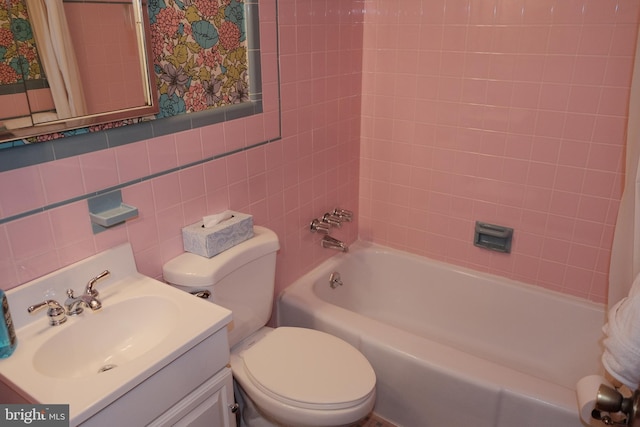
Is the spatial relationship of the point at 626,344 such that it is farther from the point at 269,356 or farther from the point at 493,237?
the point at 493,237

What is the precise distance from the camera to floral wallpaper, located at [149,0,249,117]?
145 cm

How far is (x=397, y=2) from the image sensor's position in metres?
2.16

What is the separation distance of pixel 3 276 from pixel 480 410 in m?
1.47

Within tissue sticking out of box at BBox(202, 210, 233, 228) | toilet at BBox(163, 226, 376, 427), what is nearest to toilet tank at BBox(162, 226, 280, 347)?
toilet at BBox(163, 226, 376, 427)

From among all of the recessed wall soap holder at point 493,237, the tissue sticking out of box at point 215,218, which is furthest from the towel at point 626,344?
the recessed wall soap holder at point 493,237

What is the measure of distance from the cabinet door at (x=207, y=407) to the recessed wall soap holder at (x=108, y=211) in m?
0.50

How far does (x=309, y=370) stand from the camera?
161 cm

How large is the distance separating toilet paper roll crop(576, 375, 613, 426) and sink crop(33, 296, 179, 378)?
0.92m

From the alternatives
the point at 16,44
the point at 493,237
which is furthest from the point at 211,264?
the point at 493,237

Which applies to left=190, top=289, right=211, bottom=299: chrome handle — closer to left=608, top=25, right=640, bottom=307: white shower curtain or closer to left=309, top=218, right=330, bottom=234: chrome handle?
left=309, top=218, right=330, bottom=234: chrome handle

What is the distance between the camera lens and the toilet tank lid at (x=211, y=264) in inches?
59.7

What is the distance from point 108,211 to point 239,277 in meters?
0.47

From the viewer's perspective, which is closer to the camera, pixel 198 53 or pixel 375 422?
pixel 198 53

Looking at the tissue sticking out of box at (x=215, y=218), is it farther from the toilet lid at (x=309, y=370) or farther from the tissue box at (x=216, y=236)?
the toilet lid at (x=309, y=370)
